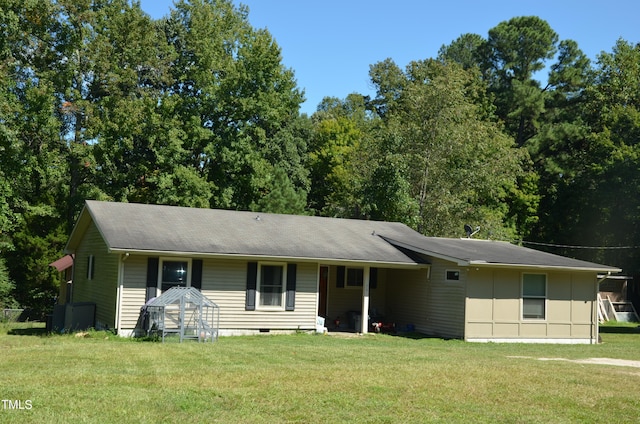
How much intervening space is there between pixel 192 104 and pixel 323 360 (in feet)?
76.8

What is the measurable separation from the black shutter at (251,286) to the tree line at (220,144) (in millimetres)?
12494

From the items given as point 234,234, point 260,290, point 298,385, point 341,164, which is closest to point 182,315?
point 260,290

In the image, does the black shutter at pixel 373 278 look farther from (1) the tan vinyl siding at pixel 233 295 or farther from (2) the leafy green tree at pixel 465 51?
(2) the leafy green tree at pixel 465 51

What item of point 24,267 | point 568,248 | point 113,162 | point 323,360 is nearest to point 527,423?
point 323,360

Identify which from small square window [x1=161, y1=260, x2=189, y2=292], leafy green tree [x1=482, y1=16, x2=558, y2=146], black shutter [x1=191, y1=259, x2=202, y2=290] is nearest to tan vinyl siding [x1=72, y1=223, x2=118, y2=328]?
small square window [x1=161, y1=260, x2=189, y2=292]

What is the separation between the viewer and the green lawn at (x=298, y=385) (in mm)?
8844

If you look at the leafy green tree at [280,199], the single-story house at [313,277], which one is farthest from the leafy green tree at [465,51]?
the single-story house at [313,277]

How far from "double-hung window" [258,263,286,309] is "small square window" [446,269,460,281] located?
15.8 feet

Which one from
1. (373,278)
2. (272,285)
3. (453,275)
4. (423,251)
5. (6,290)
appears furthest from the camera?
(6,290)

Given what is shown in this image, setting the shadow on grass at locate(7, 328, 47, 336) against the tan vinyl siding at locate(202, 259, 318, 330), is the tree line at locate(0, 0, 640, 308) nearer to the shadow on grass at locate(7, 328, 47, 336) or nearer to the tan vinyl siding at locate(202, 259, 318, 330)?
the shadow on grass at locate(7, 328, 47, 336)

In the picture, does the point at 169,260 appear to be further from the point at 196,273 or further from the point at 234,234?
the point at 234,234

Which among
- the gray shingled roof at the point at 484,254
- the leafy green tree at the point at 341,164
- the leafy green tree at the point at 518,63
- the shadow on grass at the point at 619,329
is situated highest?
the leafy green tree at the point at 518,63

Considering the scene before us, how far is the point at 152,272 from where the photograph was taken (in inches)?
763

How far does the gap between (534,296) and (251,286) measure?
8.35 meters
